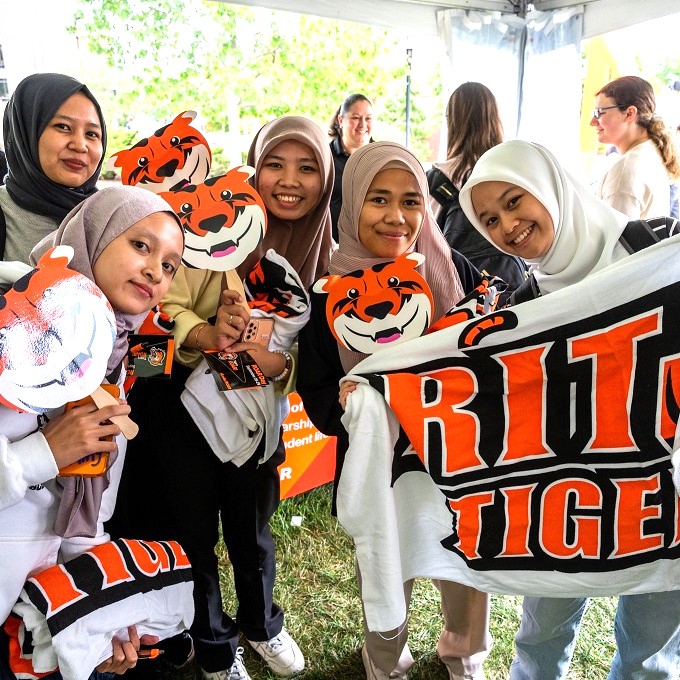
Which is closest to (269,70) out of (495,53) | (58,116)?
(495,53)

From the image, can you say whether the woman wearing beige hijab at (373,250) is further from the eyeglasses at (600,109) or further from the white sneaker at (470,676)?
the eyeglasses at (600,109)

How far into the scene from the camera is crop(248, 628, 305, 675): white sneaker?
1.95m

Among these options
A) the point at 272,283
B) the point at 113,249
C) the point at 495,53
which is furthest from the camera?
the point at 495,53

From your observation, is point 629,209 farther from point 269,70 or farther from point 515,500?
point 269,70

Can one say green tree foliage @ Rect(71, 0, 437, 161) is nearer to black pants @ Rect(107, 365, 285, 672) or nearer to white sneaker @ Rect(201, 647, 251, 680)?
black pants @ Rect(107, 365, 285, 672)

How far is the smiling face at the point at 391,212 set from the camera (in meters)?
1.58

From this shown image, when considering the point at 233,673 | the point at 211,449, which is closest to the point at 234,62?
the point at 211,449

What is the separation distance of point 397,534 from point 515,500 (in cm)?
27

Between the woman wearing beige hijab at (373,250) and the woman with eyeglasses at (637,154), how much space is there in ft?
5.85

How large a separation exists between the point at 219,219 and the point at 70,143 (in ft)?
1.47

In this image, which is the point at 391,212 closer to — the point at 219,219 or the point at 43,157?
the point at 219,219

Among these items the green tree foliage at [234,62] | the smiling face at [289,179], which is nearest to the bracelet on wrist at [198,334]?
the smiling face at [289,179]

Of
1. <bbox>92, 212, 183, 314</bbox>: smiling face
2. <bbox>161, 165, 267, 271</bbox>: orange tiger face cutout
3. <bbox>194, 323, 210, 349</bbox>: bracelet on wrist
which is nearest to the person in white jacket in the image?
<bbox>92, 212, 183, 314</bbox>: smiling face

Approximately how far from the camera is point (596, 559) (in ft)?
4.70
